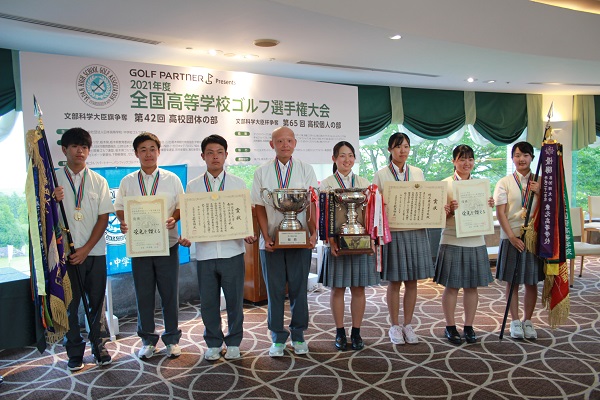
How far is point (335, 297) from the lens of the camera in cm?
350

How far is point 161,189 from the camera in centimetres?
332

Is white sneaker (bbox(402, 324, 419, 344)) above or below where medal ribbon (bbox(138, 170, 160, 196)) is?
below

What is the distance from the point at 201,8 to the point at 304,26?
2.74ft

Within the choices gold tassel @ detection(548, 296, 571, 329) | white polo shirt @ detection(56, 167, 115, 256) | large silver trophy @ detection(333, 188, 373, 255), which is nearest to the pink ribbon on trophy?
large silver trophy @ detection(333, 188, 373, 255)

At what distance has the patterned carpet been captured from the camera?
9.54 ft

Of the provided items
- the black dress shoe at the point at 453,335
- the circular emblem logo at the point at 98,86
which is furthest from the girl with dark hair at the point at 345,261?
the circular emblem logo at the point at 98,86

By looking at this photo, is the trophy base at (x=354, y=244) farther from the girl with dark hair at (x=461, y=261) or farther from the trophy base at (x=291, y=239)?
the girl with dark hair at (x=461, y=261)

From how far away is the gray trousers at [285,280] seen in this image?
3.35 m

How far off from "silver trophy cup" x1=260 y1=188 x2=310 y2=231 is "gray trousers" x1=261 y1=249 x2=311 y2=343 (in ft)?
0.69

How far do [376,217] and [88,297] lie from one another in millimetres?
1940

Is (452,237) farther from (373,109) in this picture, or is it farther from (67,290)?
(373,109)

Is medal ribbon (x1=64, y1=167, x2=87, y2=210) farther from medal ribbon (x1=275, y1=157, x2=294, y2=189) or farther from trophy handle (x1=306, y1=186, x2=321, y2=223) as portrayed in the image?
trophy handle (x1=306, y1=186, x2=321, y2=223)

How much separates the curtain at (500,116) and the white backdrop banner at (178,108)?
2.71 meters

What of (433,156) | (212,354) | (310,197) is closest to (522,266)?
(310,197)
